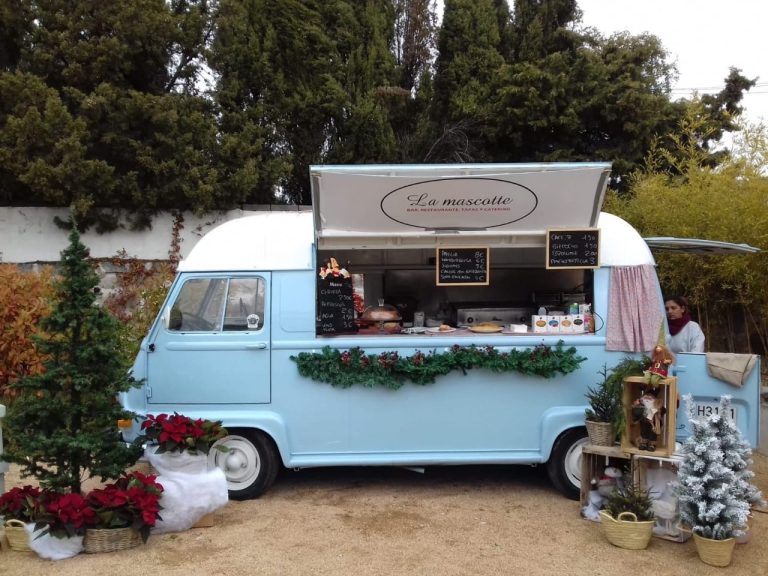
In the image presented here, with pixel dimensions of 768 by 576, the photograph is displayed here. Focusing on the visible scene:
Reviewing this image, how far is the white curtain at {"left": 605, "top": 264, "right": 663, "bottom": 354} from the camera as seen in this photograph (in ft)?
17.7

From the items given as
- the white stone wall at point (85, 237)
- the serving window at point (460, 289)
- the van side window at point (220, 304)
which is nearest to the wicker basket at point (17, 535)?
the van side window at point (220, 304)

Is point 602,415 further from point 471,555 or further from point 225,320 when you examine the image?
point 225,320

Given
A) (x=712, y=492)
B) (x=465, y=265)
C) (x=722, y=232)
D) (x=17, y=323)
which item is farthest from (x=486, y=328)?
(x=17, y=323)

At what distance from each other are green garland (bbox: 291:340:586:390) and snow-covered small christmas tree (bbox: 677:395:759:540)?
1.20m

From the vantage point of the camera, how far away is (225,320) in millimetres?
5445

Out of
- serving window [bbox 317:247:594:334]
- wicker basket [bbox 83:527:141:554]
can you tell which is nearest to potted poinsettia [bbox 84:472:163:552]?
wicker basket [bbox 83:527:141:554]

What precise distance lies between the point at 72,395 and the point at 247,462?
1.55 meters

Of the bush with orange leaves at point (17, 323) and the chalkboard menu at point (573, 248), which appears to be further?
the bush with orange leaves at point (17, 323)

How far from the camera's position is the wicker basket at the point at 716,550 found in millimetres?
4172

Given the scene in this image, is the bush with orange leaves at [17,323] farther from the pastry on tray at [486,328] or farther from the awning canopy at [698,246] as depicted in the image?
the awning canopy at [698,246]

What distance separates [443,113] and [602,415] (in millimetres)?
10031

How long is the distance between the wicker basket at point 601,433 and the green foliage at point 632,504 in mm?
452

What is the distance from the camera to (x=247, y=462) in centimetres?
547

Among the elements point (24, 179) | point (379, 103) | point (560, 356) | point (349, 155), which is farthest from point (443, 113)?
point (560, 356)
